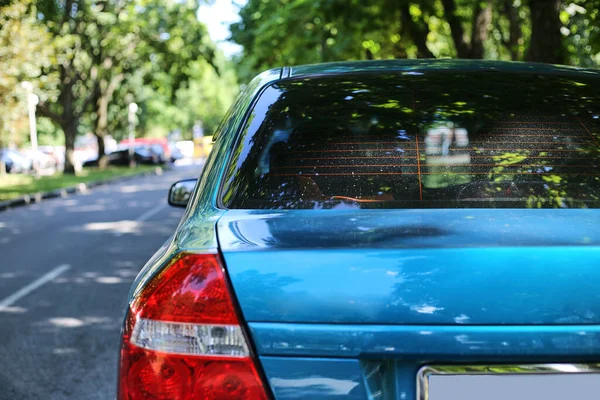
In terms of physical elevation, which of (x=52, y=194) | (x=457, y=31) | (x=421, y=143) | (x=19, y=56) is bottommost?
(x=52, y=194)

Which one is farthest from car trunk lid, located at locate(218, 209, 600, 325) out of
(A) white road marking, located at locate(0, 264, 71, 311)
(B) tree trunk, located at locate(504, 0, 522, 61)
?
(B) tree trunk, located at locate(504, 0, 522, 61)

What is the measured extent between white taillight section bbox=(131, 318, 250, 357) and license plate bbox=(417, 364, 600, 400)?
0.41 metres

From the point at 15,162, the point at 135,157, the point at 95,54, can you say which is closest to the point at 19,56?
the point at 95,54

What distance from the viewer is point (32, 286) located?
8195mm

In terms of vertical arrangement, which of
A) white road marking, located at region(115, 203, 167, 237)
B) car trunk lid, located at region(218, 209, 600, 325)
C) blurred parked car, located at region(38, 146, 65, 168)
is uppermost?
car trunk lid, located at region(218, 209, 600, 325)

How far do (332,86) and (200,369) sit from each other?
131 cm

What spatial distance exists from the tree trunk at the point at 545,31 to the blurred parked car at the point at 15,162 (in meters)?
46.5

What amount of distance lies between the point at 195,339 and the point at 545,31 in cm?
1140

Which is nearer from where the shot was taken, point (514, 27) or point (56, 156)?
point (514, 27)

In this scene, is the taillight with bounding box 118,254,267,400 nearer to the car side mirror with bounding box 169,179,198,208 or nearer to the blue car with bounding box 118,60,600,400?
the blue car with bounding box 118,60,600,400

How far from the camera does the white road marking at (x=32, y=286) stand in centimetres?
737

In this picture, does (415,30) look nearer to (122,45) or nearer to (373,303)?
(373,303)

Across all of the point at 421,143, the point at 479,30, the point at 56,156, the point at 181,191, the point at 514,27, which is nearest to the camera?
the point at 421,143

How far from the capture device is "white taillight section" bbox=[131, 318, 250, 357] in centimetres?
175
